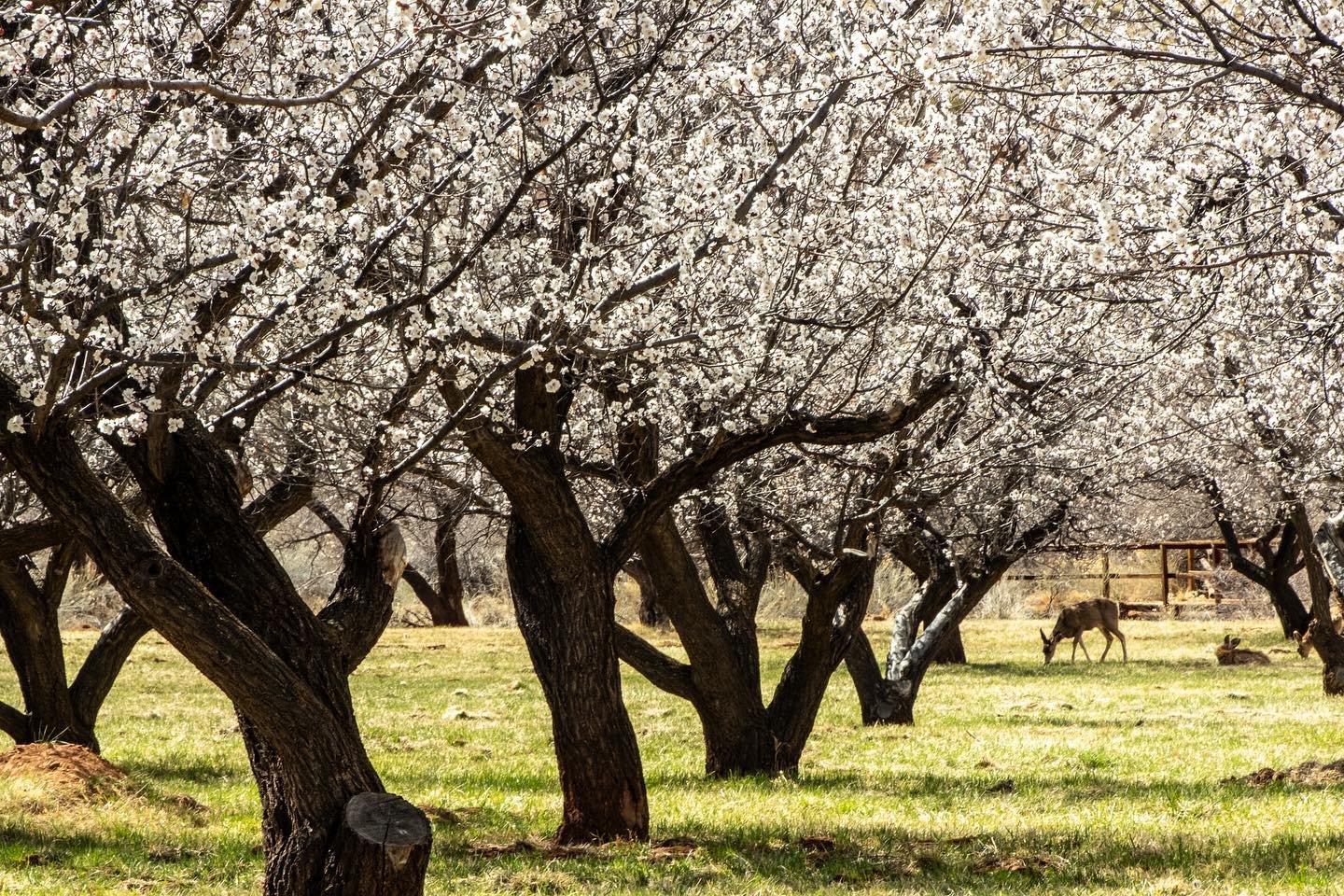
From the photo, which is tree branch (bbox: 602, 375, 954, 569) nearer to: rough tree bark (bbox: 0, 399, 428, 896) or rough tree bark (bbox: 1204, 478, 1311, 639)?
rough tree bark (bbox: 0, 399, 428, 896)

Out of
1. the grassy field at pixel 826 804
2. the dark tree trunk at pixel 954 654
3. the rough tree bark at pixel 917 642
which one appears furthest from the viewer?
the dark tree trunk at pixel 954 654

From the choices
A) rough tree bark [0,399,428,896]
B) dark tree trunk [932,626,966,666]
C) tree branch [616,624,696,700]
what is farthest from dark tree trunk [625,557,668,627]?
rough tree bark [0,399,428,896]

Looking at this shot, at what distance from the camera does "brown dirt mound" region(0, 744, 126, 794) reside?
31.8 feet

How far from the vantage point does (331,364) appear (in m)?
6.91

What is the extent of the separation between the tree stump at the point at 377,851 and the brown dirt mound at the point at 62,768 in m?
5.07

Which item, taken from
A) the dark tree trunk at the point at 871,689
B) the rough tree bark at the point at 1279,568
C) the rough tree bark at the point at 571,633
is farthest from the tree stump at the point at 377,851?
the rough tree bark at the point at 1279,568

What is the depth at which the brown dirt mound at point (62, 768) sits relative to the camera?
31.8 feet

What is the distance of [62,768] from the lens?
9914mm

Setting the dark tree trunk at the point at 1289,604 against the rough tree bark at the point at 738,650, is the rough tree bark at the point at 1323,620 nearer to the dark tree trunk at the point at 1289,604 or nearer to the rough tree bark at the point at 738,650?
the dark tree trunk at the point at 1289,604

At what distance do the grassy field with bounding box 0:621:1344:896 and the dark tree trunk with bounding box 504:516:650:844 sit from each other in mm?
315

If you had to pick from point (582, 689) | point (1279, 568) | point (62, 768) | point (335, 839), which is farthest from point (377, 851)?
point (1279, 568)

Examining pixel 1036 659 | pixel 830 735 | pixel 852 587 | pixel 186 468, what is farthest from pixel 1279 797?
pixel 1036 659

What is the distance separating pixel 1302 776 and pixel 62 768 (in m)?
9.82

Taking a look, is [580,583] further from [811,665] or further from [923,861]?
[811,665]
